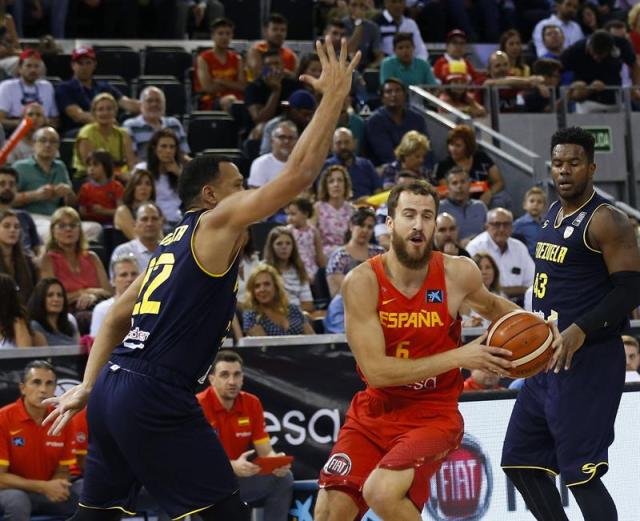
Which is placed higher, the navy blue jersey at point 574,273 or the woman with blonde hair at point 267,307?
the navy blue jersey at point 574,273

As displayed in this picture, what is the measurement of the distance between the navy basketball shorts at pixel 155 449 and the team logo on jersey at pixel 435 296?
1.34 metres

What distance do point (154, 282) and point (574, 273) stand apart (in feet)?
8.20

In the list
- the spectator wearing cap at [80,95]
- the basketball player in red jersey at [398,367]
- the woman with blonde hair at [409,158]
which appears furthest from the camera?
the spectator wearing cap at [80,95]

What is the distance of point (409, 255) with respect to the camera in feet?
20.7

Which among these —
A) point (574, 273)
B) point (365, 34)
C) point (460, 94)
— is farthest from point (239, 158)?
point (574, 273)

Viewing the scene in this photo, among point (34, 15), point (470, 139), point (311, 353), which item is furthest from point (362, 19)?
Answer: point (311, 353)

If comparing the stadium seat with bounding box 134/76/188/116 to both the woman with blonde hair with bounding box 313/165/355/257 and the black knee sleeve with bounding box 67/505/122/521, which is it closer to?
the woman with blonde hair with bounding box 313/165/355/257

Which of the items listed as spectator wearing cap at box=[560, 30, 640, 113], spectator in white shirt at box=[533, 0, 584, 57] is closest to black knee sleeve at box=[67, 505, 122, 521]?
spectator wearing cap at box=[560, 30, 640, 113]

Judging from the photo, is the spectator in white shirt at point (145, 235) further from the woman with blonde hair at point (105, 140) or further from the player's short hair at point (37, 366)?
the player's short hair at point (37, 366)

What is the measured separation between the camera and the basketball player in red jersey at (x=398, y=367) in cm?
616

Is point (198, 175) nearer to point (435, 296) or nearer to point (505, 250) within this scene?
point (435, 296)

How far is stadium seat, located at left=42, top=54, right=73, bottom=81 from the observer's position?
14.9 metres

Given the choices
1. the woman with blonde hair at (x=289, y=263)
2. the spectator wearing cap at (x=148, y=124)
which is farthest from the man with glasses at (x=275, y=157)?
the woman with blonde hair at (x=289, y=263)

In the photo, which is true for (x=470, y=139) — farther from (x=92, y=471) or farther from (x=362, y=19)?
(x=92, y=471)
